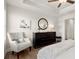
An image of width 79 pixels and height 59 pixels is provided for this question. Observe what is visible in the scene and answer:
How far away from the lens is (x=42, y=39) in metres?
5.32

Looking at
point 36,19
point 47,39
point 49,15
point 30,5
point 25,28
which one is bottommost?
point 47,39

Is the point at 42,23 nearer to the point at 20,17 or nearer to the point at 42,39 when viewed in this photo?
the point at 42,39

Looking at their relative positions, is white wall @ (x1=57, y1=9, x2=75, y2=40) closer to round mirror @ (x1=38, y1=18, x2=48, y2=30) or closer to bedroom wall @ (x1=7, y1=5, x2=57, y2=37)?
bedroom wall @ (x1=7, y1=5, x2=57, y2=37)

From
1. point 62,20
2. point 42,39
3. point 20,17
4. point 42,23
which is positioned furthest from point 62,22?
point 20,17

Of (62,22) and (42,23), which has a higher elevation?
(62,22)

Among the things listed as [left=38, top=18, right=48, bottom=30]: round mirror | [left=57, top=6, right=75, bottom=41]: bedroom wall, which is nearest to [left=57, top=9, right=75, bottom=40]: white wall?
[left=57, top=6, right=75, bottom=41]: bedroom wall

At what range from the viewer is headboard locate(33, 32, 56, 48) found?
502cm

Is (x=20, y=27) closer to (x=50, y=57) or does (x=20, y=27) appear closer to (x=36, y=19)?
(x=36, y=19)

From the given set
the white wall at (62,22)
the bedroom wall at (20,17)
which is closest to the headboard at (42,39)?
the bedroom wall at (20,17)

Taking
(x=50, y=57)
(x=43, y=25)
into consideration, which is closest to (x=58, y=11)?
(x=43, y=25)

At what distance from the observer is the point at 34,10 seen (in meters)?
5.49

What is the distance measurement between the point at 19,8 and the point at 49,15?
7.79ft

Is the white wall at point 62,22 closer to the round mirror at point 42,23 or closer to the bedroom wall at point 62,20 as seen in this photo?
the bedroom wall at point 62,20
